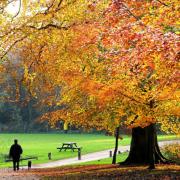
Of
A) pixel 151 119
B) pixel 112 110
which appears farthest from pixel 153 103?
pixel 112 110

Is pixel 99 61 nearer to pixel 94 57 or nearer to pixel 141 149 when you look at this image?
pixel 94 57

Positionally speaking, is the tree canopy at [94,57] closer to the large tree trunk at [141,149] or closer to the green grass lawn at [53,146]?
the large tree trunk at [141,149]

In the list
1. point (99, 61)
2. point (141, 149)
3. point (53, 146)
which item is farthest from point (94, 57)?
point (53, 146)

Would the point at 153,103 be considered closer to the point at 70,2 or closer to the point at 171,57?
the point at 70,2

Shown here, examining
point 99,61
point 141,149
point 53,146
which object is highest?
point 99,61

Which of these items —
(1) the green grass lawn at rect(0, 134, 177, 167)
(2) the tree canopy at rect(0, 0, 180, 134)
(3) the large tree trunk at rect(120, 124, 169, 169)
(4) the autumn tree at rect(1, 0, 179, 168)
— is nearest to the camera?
(4) the autumn tree at rect(1, 0, 179, 168)

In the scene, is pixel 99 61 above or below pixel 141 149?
above

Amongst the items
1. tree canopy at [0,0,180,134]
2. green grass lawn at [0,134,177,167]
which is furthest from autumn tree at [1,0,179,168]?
green grass lawn at [0,134,177,167]

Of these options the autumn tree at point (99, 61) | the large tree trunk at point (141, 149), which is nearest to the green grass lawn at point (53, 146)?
the large tree trunk at point (141, 149)

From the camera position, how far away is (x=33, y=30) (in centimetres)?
1692

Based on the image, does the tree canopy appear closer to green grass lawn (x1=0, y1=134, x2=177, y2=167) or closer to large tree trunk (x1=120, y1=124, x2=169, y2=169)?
large tree trunk (x1=120, y1=124, x2=169, y2=169)

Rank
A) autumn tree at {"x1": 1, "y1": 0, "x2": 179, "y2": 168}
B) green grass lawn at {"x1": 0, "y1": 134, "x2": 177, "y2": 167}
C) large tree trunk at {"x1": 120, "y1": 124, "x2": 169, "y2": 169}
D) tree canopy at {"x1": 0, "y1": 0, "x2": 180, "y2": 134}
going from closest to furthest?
autumn tree at {"x1": 1, "y1": 0, "x2": 179, "y2": 168}, tree canopy at {"x1": 0, "y1": 0, "x2": 180, "y2": 134}, large tree trunk at {"x1": 120, "y1": 124, "x2": 169, "y2": 169}, green grass lawn at {"x1": 0, "y1": 134, "x2": 177, "y2": 167}

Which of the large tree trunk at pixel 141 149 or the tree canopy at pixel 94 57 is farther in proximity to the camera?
the large tree trunk at pixel 141 149

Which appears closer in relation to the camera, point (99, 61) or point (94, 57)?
point (94, 57)
